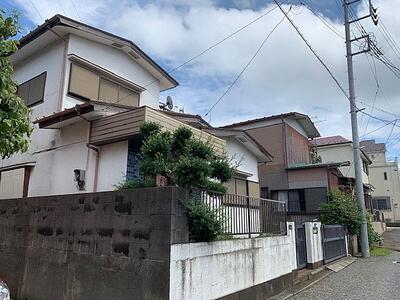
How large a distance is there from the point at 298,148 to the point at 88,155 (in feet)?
53.5

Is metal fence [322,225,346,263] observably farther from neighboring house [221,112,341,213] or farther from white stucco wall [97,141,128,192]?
white stucco wall [97,141,128,192]

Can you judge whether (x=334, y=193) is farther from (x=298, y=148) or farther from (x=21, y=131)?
(x=21, y=131)

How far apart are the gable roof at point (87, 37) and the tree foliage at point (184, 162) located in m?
5.53

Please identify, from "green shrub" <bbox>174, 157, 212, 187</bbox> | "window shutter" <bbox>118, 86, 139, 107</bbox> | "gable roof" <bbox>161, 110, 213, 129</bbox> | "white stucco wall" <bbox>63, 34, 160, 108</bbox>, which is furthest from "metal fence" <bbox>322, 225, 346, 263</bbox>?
"window shutter" <bbox>118, 86, 139, 107</bbox>

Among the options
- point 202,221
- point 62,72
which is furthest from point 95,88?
point 202,221

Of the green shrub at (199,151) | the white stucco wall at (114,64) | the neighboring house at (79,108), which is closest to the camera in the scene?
the green shrub at (199,151)

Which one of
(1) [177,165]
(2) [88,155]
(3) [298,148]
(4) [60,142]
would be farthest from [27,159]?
(3) [298,148]

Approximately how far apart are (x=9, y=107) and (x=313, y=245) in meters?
9.06

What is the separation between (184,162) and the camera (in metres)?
5.75

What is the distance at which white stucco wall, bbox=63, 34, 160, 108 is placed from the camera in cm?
1045

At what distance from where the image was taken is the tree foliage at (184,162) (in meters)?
5.75

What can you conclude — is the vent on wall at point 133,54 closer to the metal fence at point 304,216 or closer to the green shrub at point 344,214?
the metal fence at point 304,216

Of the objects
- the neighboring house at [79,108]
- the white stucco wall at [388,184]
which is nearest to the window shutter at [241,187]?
the neighboring house at [79,108]

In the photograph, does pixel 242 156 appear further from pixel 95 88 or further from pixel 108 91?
pixel 95 88
